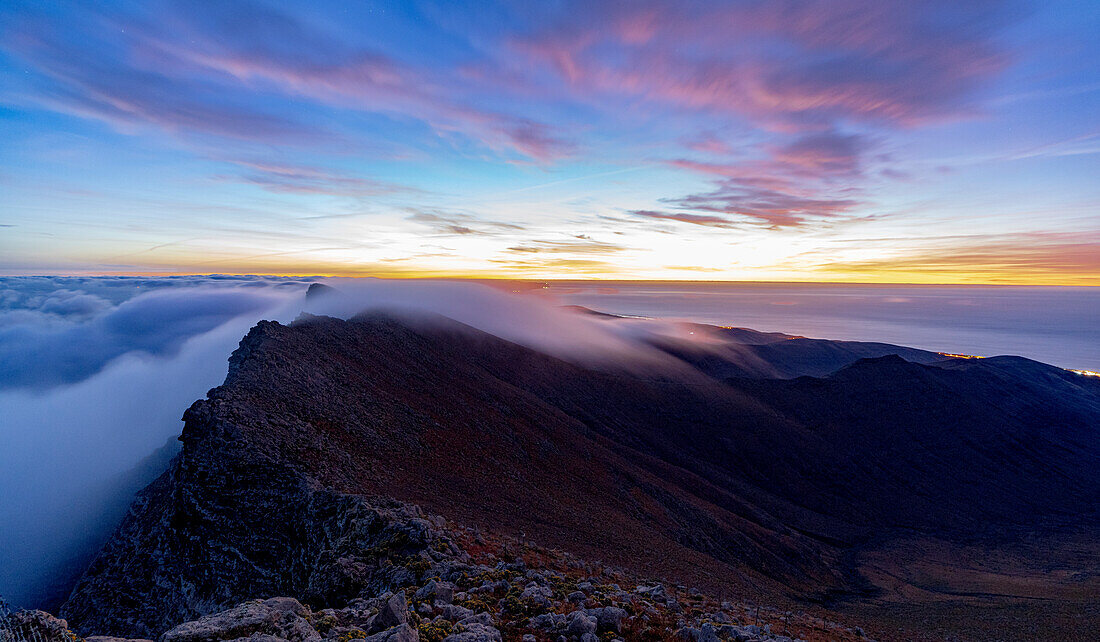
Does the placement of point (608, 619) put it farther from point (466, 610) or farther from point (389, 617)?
point (389, 617)

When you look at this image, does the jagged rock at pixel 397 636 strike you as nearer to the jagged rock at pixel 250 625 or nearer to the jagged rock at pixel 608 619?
the jagged rock at pixel 250 625

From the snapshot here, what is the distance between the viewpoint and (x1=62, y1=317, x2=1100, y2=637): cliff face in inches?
655

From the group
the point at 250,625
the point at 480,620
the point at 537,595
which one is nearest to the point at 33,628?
the point at 250,625

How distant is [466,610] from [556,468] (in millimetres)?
26016

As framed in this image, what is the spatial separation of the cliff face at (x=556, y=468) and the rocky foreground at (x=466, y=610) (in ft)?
1.20

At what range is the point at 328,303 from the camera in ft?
247

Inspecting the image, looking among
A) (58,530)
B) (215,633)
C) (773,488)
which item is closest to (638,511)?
(773,488)

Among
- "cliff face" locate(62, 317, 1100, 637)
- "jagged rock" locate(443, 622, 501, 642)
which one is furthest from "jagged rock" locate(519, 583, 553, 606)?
"cliff face" locate(62, 317, 1100, 637)

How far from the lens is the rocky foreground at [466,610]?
6371 mm

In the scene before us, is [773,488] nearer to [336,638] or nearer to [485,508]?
[485,508]

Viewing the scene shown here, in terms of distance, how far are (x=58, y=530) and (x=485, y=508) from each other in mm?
34172

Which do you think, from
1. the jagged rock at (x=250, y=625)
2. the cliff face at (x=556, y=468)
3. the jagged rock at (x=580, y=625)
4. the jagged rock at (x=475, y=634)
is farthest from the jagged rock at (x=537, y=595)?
the jagged rock at (x=250, y=625)

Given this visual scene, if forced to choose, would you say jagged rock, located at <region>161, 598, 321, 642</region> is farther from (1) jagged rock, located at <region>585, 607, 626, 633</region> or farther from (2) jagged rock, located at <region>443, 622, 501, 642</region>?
(1) jagged rock, located at <region>585, 607, 626, 633</region>

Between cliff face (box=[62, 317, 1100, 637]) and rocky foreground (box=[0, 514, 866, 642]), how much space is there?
37 cm
